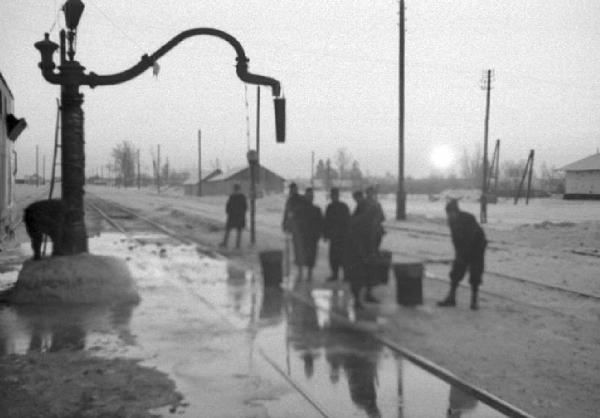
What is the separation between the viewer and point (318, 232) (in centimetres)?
1211

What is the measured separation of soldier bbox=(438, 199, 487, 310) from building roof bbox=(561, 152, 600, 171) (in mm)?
50518

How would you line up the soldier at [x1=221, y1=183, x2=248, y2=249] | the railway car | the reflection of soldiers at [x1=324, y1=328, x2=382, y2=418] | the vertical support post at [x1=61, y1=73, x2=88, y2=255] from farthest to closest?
1. the soldier at [x1=221, y1=183, x2=248, y2=249]
2. the railway car
3. the vertical support post at [x1=61, y1=73, x2=88, y2=255]
4. the reflection of soldiers at [x1=324, y1=328, x2=382, y2=418]

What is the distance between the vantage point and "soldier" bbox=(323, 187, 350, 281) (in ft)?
38.3

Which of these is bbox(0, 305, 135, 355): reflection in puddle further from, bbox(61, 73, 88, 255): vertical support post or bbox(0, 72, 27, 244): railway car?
bbox(0, 72, 27, 244): railway car

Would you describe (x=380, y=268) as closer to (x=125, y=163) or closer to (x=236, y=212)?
(x=236, y=212)

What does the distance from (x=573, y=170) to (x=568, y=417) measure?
56.2m

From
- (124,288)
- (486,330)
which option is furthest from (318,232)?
(486,330)

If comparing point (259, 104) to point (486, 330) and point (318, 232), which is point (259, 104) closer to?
point (318, 232)

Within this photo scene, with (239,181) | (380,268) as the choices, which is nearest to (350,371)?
(380,268)

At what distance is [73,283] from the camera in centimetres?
933

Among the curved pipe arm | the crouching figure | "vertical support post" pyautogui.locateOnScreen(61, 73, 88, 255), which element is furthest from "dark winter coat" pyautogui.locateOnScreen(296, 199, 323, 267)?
the crouching figure

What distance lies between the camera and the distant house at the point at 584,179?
54156mm

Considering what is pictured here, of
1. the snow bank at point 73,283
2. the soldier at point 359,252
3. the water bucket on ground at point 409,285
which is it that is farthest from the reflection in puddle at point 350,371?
the snow bank at point 73,283

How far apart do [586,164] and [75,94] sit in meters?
54.6
